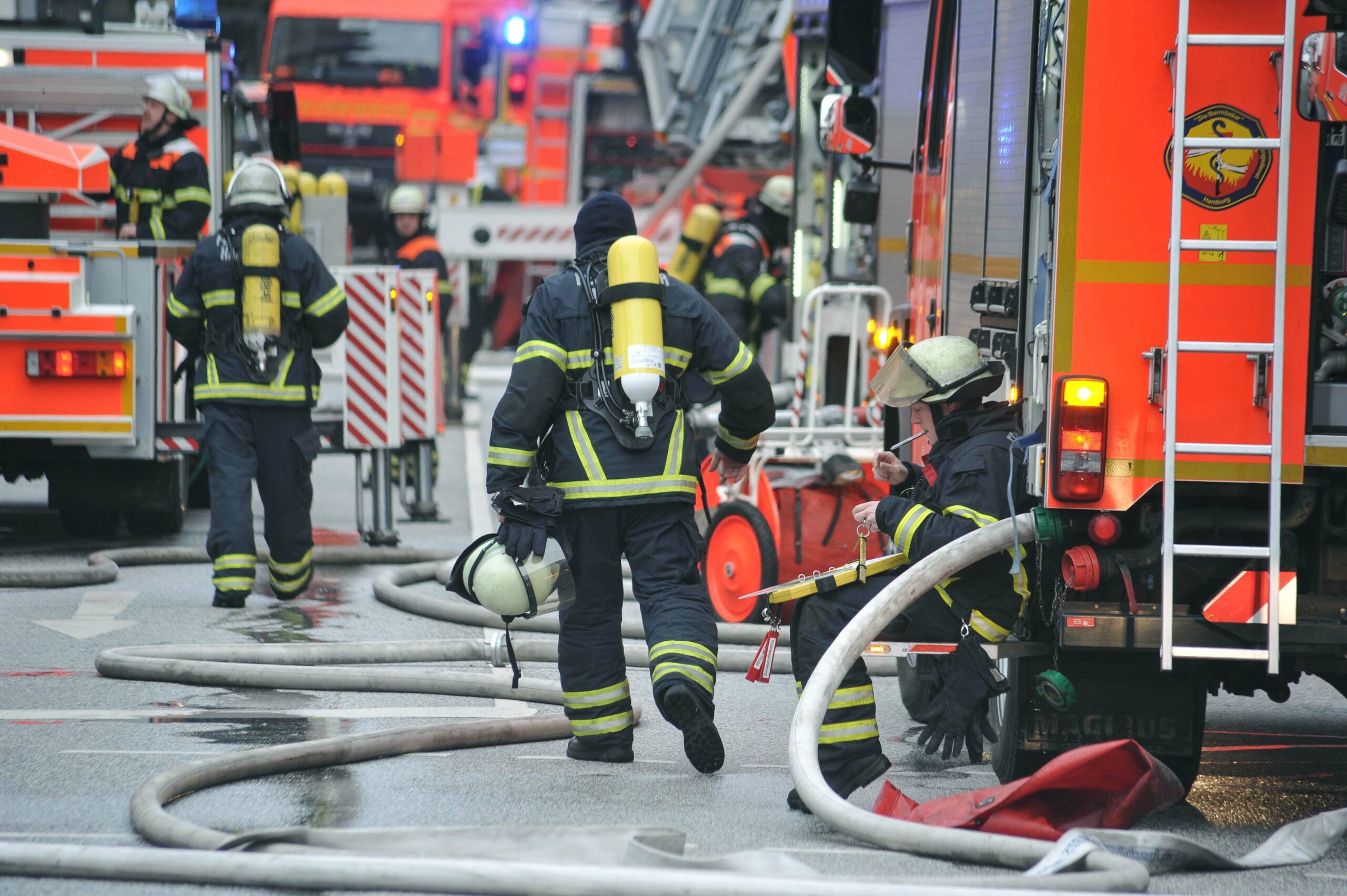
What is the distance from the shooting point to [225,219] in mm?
8180

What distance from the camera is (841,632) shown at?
471 centimetres

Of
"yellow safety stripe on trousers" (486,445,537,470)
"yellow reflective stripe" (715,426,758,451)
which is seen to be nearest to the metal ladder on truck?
"yellow reflective stripe" (715,426,758,451)

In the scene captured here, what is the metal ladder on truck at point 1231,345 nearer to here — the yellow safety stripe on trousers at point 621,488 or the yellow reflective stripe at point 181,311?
the yellow safety stripe on trousers at point 621,488

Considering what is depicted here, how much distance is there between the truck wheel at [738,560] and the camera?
7512mm

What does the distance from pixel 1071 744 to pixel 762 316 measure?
662 cm

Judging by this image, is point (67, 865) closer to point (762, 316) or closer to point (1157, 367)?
point (1157, 367)

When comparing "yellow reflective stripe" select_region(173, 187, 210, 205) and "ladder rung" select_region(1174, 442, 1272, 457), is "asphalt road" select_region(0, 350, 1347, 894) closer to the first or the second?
"ladder rung" select_region(1174, 442, 1272, 457)

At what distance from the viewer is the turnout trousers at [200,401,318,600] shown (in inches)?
310

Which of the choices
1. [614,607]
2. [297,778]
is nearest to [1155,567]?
[614,607]

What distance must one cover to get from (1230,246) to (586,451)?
1.87 meters

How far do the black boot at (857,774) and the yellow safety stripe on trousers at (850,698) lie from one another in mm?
139

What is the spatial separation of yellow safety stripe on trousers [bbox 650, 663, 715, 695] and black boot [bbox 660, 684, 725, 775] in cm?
4

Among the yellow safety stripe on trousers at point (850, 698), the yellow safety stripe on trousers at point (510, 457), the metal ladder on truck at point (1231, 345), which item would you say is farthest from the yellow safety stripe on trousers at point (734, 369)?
the metal ladder on truck at point (1231, 345)

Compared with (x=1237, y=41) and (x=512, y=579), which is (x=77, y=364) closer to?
(x=512, y=579)
